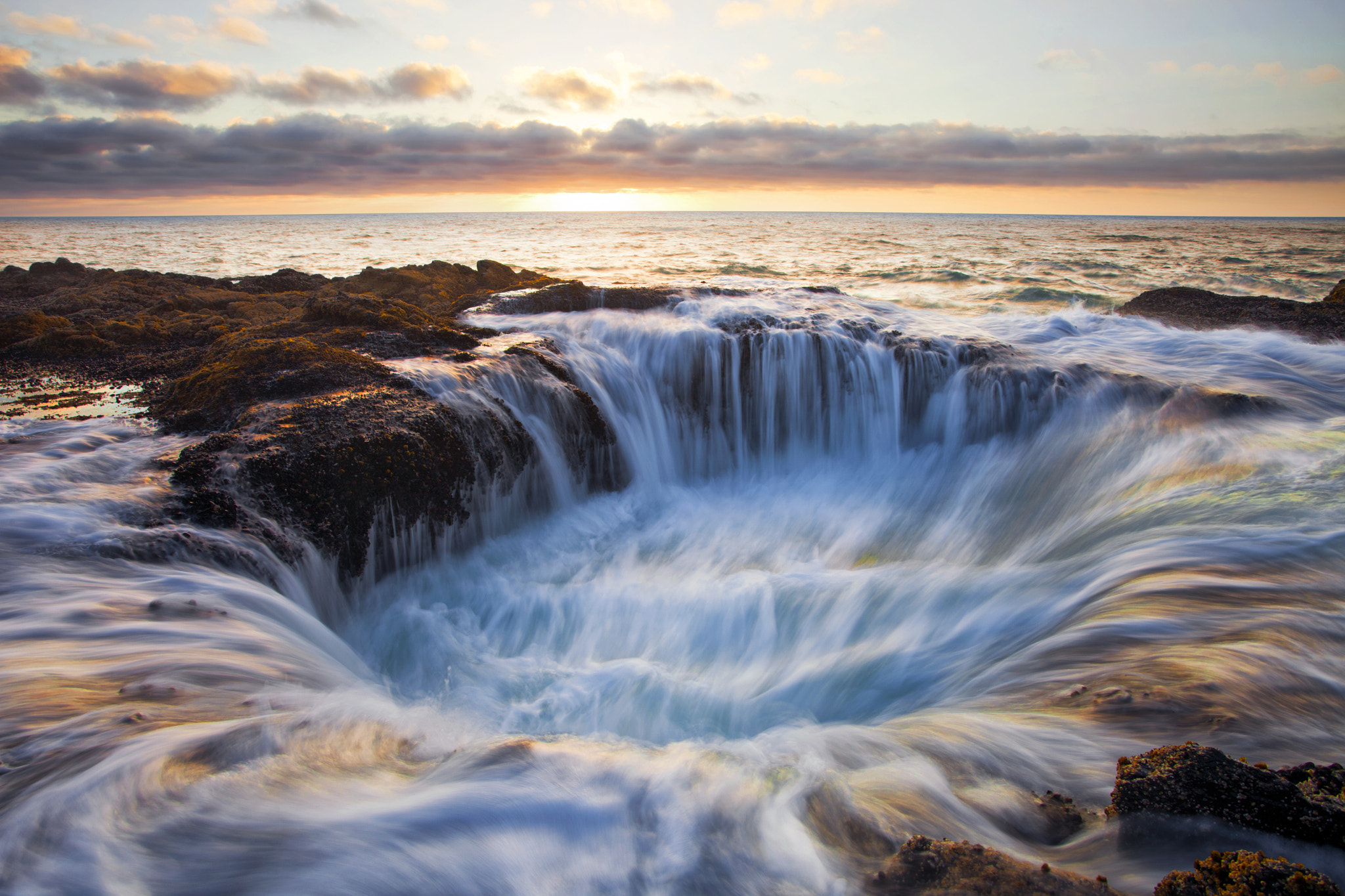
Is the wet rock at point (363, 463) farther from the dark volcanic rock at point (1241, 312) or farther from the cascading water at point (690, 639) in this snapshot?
Result: the dark volcanic rock at point (1241, 312)

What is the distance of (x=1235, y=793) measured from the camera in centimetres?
216

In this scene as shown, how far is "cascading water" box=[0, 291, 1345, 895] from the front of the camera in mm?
2371

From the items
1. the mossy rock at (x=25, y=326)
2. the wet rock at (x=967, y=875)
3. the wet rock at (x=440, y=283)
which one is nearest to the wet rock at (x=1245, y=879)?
the wet rock at (x=967, y=875)

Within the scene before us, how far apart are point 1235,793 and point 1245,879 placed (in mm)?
528

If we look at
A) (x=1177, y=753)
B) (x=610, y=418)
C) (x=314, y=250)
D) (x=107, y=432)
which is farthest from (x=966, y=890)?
(x=314, y=250)

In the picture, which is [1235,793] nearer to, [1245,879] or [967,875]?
[1245,879]

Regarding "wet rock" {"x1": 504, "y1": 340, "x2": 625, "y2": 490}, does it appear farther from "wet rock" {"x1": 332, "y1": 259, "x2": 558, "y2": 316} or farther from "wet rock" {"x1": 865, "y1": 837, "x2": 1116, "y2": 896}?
"wet rock" {"x1": 865, "y1": 837, "x2": 1116, "y2": 896}

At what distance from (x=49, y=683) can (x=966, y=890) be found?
3758 mm

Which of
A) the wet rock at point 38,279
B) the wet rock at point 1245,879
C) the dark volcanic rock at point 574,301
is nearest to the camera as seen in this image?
the wet rock at point 1245,879

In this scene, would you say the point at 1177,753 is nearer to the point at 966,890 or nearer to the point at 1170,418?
the point at 966,890

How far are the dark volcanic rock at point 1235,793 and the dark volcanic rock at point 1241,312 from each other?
1120cm

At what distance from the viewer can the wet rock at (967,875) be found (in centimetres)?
192

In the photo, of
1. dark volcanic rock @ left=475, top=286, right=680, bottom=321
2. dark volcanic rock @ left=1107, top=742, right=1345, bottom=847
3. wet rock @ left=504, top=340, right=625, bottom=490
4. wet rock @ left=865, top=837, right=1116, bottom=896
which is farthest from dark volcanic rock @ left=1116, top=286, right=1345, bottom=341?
wet rock @ left=865, top=837, right=1116, bottom=896

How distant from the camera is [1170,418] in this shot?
22.9 feet
